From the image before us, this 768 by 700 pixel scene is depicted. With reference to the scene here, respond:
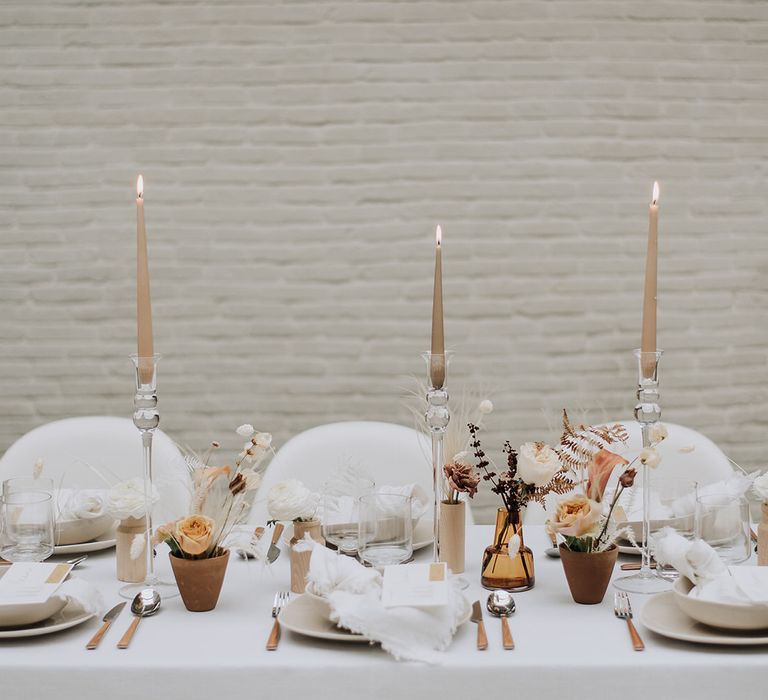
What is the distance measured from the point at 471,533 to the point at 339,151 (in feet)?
4.38

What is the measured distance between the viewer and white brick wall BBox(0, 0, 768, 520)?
271 centimetres

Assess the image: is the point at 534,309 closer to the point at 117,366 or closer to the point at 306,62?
the point at 306,62

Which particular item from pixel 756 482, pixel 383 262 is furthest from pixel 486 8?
pixel 756 482

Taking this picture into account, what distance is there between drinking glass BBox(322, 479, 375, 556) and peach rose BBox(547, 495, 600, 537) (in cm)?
33

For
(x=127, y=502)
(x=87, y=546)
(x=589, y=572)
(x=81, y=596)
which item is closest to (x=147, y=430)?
(x=127, y=502)

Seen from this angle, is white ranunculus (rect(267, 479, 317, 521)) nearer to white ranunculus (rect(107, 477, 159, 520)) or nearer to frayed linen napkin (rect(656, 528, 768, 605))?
white ranunculus (rect(107, 477, 159, 520))

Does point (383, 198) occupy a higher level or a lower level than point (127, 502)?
higher

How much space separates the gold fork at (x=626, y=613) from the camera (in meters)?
1.22

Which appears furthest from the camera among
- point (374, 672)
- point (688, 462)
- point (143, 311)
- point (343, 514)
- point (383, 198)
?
point (383, 198)

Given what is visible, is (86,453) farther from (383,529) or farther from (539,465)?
(539,465)

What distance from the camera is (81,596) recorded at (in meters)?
1.31

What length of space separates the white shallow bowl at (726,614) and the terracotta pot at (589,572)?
0.16 metres

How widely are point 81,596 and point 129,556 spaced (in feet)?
0.72

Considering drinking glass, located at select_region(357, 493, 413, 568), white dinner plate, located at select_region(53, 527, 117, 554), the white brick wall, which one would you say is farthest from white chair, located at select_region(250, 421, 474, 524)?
drinking glass, located at select_region(357, 493, 413, 568)
